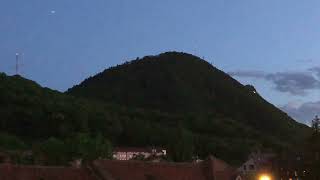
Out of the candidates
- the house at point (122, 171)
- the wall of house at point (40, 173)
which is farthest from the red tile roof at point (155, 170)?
the wall of house at point (40, 173)

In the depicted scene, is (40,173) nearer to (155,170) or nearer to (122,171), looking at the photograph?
(122,171)

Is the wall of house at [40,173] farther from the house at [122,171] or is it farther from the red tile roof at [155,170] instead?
the red tile roof at [155,170]

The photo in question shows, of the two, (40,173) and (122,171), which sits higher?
(122,171)

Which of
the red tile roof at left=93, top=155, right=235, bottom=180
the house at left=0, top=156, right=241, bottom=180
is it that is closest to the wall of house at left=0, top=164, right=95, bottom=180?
the house at left=0, top=156, right=241, bottom=180

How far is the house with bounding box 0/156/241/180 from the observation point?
4847 cm

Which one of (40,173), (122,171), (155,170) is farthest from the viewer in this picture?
(155,170)

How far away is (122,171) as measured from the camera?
53.2 metres

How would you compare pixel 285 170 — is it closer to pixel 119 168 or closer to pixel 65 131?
pixel 119 168

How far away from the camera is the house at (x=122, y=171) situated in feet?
159

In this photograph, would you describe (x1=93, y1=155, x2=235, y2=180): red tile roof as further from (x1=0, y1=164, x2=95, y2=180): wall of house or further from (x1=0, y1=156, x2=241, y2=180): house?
(x1=0, y1=164, x2=95, y2=180): wall of house

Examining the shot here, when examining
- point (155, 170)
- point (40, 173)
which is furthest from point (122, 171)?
point (40, 173)

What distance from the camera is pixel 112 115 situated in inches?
7530

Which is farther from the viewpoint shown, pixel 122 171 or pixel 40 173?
pixel 122 171

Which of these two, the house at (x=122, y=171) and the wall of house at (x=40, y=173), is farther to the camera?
the house at (x=122, y=171)
